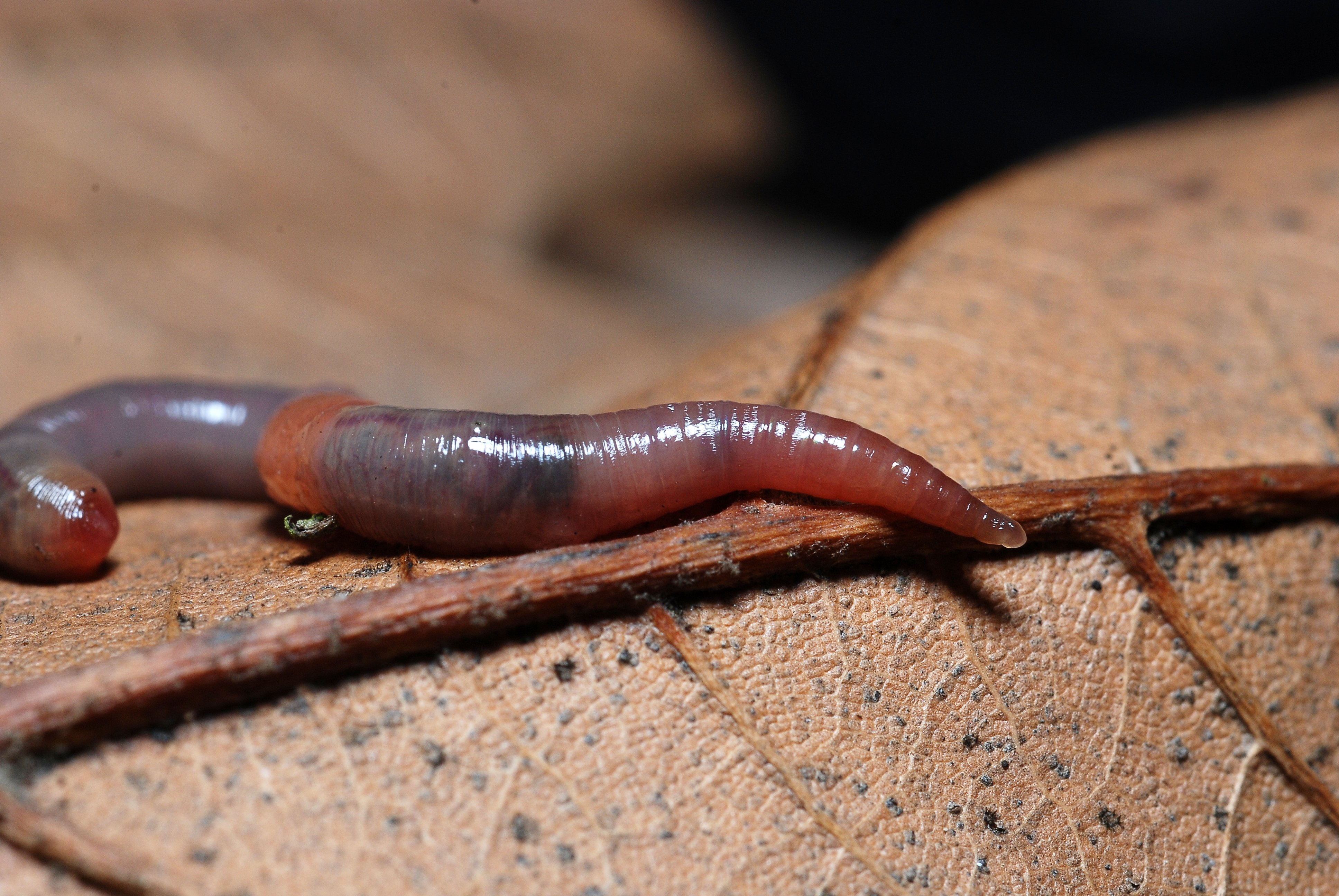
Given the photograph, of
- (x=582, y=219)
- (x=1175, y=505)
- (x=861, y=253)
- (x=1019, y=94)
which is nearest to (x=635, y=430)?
(x=1175, y=505)

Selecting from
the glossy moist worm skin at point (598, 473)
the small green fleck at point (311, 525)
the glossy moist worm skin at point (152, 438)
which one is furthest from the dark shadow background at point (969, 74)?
the small green fleck at point (311, 525)

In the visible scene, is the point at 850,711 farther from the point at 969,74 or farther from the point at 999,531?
the point at 969,74

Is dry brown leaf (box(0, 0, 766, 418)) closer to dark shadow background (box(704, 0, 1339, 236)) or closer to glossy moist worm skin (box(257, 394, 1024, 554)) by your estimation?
glossy moist worm skin (box(257, 394, 1024, 554))

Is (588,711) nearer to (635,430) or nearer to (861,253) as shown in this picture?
(635,430)

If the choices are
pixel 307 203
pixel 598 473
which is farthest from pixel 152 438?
pixel 307 203

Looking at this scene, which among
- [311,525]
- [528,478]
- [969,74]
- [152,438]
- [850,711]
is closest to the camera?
[850,711]

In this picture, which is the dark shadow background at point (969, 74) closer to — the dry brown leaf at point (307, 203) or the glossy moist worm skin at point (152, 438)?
the dry brown leaf at point (307, 203)
